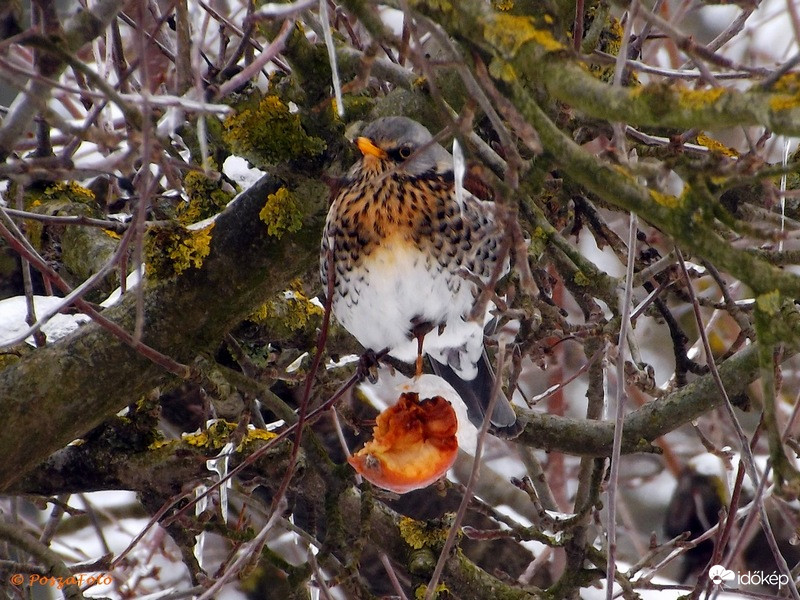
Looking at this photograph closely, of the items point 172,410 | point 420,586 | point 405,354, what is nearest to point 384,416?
point 405,354

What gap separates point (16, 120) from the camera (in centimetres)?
155

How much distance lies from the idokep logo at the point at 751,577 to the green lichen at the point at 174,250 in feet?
5.01

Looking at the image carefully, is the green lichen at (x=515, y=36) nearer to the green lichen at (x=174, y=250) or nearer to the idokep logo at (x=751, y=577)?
the green lichen at (x=174, y=250)

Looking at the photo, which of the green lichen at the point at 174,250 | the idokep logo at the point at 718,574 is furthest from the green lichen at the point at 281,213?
the idokep logo at the point at 718,574

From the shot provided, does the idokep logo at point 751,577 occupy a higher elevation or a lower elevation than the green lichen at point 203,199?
lower

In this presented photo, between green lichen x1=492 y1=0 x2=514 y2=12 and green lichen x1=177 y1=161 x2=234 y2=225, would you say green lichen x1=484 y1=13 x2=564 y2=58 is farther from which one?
green lichen x1=177 y1=161 x2=234 y2=225

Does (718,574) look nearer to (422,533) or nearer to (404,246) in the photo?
(422,533)

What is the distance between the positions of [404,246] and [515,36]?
1.15 metres

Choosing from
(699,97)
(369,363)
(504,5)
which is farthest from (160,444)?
(699,97)

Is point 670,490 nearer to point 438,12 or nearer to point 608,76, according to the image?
point 608,76

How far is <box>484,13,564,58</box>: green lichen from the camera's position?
1.42 metres

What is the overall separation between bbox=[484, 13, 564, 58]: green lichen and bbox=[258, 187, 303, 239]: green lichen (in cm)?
102

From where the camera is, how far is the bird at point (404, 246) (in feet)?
8.08

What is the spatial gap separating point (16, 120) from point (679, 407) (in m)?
1.99
